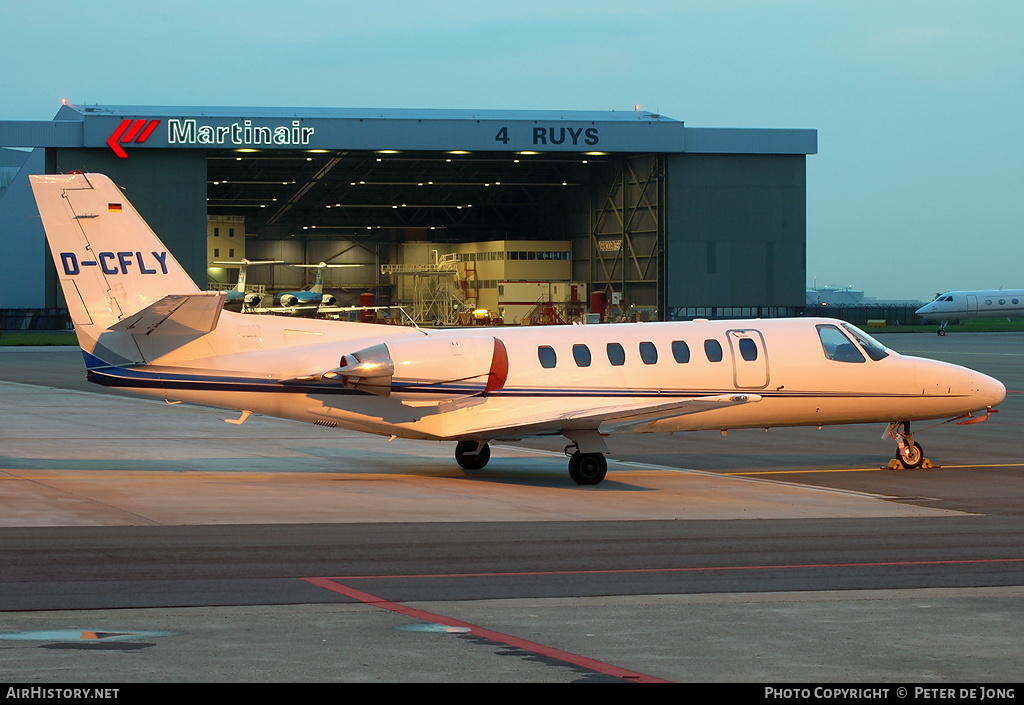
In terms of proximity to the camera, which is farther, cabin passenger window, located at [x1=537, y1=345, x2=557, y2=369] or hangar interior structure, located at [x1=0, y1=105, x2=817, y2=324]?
hangar interior structure, located at [x1=0, y1=105, x2=817, y2=324]

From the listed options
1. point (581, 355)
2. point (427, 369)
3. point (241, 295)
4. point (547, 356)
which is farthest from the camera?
point (241, 295)

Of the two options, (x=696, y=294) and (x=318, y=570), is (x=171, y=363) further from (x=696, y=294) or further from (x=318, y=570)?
(x=696, y=294)

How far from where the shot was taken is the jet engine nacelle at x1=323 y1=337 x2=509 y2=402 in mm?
18734

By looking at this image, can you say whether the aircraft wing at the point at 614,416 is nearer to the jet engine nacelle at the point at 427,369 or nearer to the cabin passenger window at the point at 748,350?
the jet engine nacelle at the point at 427,369

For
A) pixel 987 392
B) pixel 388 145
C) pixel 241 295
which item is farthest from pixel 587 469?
pixel 241 295

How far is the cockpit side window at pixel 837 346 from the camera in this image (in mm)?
21500

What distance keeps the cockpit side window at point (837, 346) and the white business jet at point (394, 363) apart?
0.59 metres

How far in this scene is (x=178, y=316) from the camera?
18.7 metres

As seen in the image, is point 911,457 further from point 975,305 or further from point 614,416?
point 975,305

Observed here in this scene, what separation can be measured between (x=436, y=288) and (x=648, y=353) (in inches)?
3411

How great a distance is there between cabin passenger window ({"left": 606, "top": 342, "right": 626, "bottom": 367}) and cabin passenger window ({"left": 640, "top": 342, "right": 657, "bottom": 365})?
1.08 ft

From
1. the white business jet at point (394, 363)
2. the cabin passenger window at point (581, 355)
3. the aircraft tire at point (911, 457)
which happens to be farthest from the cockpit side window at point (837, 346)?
the cabin passenger window at point (581, 355)

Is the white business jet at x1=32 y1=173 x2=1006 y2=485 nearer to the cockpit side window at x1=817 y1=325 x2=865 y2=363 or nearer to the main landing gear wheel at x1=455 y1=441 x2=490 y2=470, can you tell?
the main landing gear wheel at x1=455 y1=441 x2=490 y2=470

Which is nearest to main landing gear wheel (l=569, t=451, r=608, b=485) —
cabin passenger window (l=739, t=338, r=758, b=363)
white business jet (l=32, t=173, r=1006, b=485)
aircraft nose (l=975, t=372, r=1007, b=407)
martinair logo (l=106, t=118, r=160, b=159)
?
white business jet (l=32, t=173, r=1006, b=485)
